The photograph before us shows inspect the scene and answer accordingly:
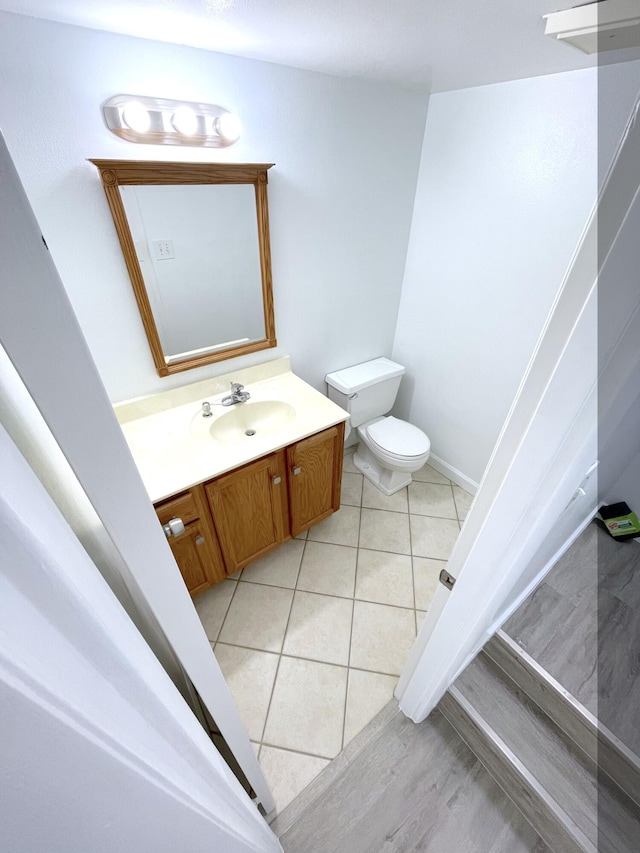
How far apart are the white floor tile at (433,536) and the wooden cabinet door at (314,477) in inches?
19.9

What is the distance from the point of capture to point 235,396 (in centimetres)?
164

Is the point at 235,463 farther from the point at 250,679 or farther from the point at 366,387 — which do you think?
the point at 366,387

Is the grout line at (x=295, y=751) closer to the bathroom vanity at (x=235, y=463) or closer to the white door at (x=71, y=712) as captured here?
the bathroom vanity at (x=235, y=463)

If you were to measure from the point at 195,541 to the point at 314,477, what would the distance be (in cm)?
60

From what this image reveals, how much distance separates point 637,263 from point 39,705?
74 centimetres

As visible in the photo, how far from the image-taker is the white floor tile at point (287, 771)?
1.17 meters

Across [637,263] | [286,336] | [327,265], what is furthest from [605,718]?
[327,265]

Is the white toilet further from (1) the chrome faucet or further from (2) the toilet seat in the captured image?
(1) the chrome faucet

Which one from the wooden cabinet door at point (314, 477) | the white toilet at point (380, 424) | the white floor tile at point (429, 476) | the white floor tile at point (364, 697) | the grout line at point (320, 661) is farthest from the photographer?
the white floor tile at point (429, 476)

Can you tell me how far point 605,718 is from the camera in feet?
3.53

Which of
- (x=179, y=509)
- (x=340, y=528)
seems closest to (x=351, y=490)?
(x=340, y=528)

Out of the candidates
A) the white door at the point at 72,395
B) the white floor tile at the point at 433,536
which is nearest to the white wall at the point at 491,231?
the white floor tile at the point at 433,536

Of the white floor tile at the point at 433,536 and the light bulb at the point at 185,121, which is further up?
the light bulb at the point at 185,121

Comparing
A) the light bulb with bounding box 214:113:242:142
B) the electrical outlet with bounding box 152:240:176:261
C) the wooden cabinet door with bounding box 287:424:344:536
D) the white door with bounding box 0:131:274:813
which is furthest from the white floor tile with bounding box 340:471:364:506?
the light bulb with bounding box 214:113:242:142
